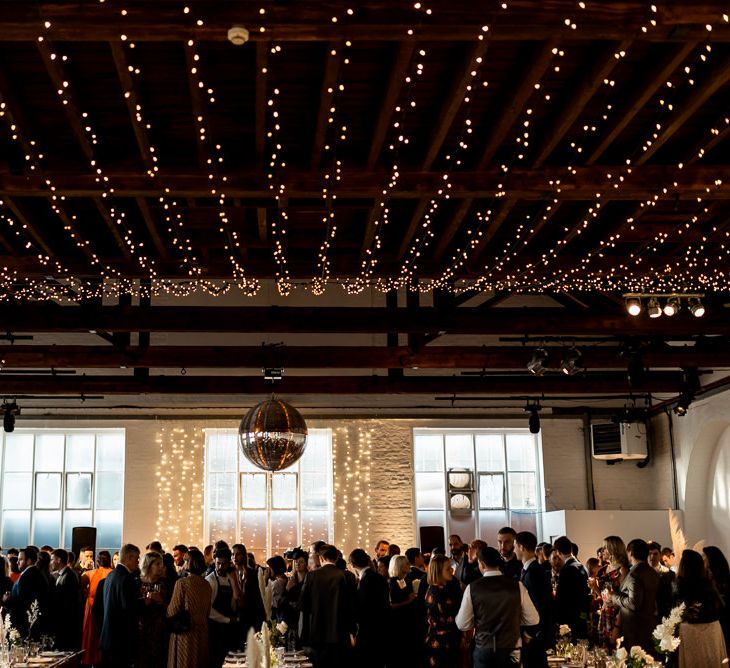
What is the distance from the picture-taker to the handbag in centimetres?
849

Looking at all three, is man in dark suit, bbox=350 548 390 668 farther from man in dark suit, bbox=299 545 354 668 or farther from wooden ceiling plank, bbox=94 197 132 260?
wooden ceiling plank, bbox=94 197 132 260

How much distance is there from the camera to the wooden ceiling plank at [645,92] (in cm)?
544

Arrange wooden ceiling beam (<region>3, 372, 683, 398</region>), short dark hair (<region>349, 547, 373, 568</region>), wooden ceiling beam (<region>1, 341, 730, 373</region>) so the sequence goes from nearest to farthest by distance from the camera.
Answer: short dark hair (<region>349, 547, 373, 568</region>), wooden ceiling beam (<region>1, 341, 730, 373</region>), wooden ceiling beam (<region>3, 372, 683, 398</region>)

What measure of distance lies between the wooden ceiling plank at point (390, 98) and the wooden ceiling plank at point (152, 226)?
6.28 feet

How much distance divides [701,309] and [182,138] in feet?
19.5

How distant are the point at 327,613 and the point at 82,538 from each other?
8402 millimetres

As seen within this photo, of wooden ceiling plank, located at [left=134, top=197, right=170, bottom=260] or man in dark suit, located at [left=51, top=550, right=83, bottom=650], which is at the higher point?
wooden ceiling plank, located at [left=134, top=197, right=170, bottom=260]

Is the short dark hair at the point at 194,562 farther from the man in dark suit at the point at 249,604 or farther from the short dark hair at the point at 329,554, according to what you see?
the short dark hair at the point at 329,554

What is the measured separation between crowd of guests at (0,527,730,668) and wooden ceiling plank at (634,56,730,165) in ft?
9.20

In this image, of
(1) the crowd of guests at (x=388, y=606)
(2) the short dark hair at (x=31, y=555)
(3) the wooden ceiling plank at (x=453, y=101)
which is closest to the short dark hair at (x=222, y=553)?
(1) the crowd of guests at (x=388, y=606)

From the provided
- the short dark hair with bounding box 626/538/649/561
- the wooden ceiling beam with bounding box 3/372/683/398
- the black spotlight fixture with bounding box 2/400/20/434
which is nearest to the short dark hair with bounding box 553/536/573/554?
the short dark hair with bounding box 626/538/649/561

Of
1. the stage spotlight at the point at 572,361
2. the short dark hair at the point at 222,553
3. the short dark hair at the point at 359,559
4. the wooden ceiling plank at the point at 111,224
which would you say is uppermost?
the wooden ceiling plank at the point at 111,224

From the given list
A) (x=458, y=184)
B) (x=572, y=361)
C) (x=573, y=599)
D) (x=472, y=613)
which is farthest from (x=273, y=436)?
(x=572, y=361)

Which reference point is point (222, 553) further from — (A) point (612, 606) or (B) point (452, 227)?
(B) point (452, 227)
